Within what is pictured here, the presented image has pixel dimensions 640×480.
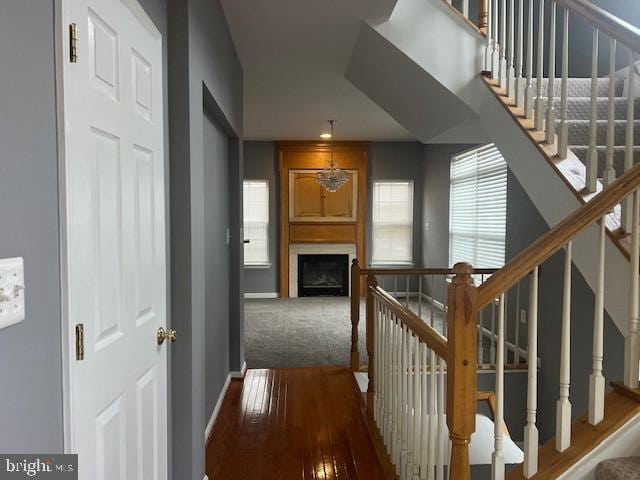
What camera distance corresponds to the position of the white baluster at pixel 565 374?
150cm

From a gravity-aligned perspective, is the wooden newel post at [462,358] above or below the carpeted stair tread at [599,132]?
below

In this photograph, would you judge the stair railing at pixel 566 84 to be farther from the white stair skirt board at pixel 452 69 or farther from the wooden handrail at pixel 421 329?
the wooden handrail at pixel 421 329

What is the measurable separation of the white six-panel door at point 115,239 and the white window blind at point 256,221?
584 centimetres

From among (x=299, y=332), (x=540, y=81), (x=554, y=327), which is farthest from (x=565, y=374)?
(x=299, y=332)

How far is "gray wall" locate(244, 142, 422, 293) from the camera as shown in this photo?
24.4ft

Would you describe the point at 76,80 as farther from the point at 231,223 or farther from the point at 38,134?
the point at 231,223

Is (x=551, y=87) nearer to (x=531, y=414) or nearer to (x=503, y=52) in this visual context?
(x=503, y=52)

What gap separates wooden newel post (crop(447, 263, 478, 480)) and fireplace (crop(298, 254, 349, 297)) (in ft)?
20.2

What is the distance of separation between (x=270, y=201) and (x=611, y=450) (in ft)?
21.0

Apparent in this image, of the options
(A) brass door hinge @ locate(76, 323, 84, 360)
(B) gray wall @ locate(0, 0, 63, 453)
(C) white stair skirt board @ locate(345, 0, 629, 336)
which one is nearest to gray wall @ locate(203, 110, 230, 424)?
(C) white stair skirt board @ locate(345, 0, 629, 336)

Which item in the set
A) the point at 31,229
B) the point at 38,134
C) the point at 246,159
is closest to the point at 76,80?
the point at 38,134

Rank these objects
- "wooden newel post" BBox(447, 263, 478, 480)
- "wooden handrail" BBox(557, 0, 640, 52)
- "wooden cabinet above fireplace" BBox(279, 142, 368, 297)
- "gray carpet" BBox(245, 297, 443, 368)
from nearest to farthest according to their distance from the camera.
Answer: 1. "wooden newel post" BBox(447, 263, 478, 480)
2. "wooden handrail" BBox(557, 0, 640, 52)
3. "gray carpet" BBox(245, 297, 443, 368)
4. "wooden cabinet above fireplace" BBox(279, 142, 368, 297)

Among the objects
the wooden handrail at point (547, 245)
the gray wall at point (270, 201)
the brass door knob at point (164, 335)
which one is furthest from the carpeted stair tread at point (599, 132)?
the gray wall at point (270, 201)

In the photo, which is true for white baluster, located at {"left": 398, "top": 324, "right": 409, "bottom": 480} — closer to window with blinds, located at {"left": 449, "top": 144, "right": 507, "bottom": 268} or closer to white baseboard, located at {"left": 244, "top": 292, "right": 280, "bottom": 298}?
window with blinds, located at {"left": 449, "top": 144, "right": 507, "bottom": 268}
